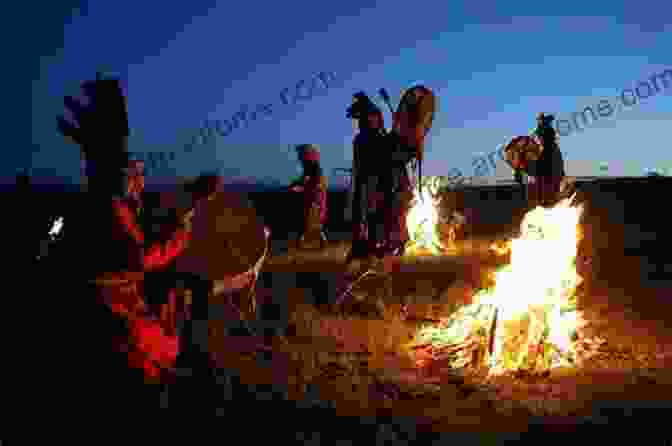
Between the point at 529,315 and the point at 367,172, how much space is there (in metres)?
2.99

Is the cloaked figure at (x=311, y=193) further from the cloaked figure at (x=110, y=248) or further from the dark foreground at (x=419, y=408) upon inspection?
the cloaked figure at (x=110, y=248)

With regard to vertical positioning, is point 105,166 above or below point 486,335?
above

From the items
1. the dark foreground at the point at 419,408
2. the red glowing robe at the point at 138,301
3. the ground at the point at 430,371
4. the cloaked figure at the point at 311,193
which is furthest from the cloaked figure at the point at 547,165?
the red glowing robe at the point at 138,301

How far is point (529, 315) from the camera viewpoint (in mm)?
5031

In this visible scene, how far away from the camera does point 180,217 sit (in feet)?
13.0

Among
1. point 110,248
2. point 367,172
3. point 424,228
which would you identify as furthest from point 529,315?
point 424,228

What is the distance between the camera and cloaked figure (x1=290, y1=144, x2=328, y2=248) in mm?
12977

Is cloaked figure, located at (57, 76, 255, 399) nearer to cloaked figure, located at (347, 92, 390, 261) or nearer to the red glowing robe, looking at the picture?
the red glowing robe

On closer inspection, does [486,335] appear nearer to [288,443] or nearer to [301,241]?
[288,443]

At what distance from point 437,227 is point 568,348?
6.84 meters

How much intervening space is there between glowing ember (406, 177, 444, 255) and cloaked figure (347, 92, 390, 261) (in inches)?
148


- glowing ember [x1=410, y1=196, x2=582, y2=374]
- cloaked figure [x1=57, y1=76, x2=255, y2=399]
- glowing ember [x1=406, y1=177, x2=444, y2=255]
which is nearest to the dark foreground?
cloaked figure [x1=57, y1=76, x2=255, y2=399]

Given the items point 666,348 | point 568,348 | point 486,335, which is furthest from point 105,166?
point 666,348

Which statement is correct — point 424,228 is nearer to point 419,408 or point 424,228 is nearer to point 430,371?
point 430,371
